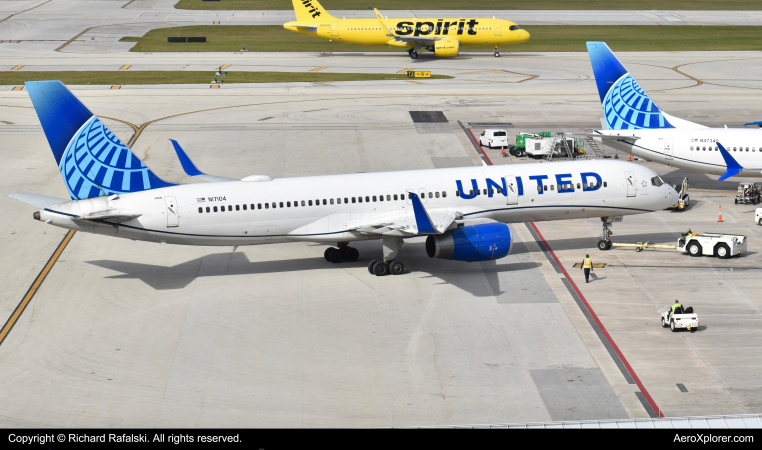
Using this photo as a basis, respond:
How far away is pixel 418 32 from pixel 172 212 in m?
80.3

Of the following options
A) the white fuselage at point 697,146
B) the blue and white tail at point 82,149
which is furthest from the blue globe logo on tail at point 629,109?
the blue and white tail at point 82,149

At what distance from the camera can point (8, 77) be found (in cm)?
9738

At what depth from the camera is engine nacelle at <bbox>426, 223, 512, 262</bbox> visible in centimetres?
3888

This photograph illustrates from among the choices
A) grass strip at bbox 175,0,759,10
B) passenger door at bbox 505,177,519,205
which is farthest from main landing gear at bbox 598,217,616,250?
grass strip at bbox 175,0,759,10

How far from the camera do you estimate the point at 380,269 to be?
40219mm

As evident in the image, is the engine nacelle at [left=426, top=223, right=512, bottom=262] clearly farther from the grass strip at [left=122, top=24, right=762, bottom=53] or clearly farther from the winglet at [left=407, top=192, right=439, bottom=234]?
the grass strip at [left=122, top=24, right=762, bottom=53]

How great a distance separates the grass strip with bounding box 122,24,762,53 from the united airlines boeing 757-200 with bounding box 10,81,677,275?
3209 inches

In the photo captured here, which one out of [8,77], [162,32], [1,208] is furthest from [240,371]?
[162,32]

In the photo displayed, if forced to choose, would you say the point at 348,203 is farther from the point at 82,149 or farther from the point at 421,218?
the point at 82,149

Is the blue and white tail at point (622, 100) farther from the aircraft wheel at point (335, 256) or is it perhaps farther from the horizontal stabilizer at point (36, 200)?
the horizontal stabilizer at point (36, 200)

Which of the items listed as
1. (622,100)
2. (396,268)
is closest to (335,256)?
(396,268)

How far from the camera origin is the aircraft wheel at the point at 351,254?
42562mm
